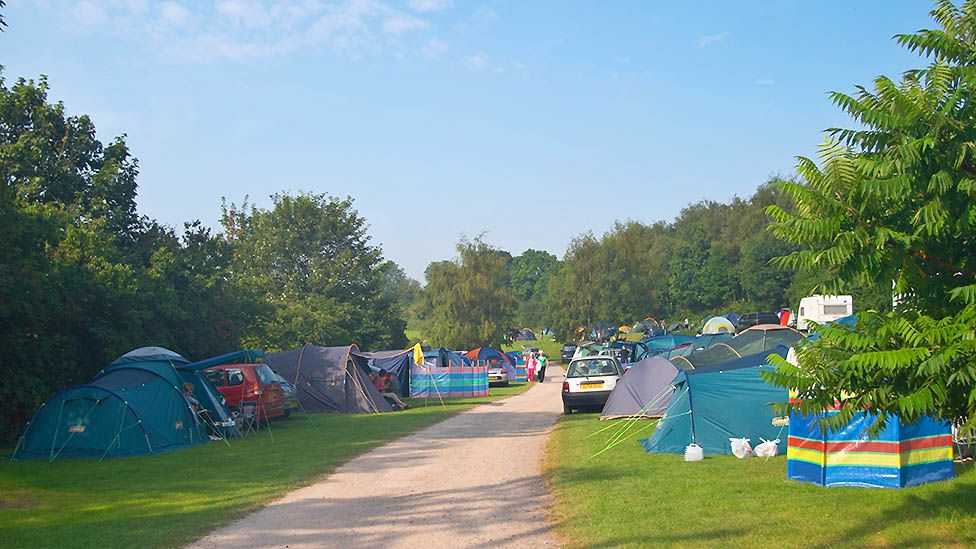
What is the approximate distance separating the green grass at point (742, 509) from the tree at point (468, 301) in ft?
152

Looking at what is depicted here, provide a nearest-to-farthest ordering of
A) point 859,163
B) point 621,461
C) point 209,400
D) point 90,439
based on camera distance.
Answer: point 859,163 → point 621,461 → point 90,439 → point 209,400

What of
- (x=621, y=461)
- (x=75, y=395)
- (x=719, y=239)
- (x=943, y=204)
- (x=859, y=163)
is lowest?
(x=621, y=461)

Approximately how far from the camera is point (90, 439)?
52.1 feet

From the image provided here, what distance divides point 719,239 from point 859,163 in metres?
94.3

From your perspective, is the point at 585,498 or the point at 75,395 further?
the point at 75,395

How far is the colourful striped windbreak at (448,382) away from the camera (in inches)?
1288

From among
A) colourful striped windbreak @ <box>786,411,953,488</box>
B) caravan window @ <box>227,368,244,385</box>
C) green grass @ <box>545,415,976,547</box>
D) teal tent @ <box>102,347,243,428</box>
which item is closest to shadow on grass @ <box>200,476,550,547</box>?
green grass @ <box>545,415,976,547</box>

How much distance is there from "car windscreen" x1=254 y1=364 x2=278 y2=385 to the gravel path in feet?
A: 20.8

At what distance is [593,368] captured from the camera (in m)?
21.9

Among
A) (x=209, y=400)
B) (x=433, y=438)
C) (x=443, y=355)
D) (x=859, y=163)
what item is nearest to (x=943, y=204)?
(x=859, y=163)

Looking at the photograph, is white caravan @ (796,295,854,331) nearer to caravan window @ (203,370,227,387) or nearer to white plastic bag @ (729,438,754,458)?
white plastic bag @ (729,438,754,458)

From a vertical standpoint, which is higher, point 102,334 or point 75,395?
point 102,334

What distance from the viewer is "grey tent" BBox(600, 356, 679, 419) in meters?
18.5

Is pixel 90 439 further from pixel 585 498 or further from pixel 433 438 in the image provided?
pixel 585 498
